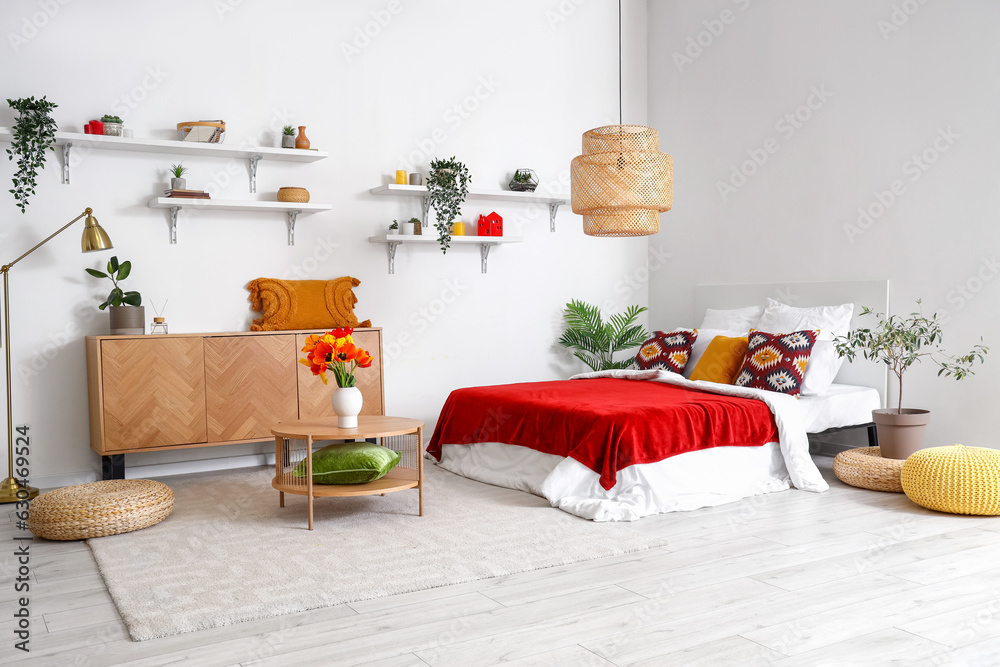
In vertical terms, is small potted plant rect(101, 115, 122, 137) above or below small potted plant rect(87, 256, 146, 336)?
above

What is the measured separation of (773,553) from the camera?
322 cm

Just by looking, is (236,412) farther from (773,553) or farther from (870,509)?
(870,509)

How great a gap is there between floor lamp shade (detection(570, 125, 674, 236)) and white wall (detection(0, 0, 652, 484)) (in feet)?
5.88

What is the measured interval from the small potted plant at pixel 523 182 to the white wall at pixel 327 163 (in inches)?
5.6

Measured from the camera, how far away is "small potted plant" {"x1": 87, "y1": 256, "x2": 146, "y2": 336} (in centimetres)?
464

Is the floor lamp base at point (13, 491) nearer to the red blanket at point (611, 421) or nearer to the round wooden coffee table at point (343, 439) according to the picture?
the round wooden coffee table at point (343, 439)

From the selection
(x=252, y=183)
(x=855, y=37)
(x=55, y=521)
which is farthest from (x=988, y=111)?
(x=55, y=521)

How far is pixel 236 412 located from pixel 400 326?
55.4 inches

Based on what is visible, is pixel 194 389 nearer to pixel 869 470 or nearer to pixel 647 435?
pixel 647 435

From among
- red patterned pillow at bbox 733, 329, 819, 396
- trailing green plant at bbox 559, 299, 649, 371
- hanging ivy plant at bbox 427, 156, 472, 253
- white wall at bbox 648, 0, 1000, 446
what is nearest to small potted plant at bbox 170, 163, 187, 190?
hanging ivy plant at bbox 427, 156, 472, 253

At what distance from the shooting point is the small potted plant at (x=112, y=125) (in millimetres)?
4664

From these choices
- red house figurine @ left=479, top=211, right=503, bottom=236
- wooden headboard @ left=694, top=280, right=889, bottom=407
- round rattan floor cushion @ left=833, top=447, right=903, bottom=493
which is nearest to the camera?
round rattan floor cushion @ left=833, top=447, right=903, bottom=493

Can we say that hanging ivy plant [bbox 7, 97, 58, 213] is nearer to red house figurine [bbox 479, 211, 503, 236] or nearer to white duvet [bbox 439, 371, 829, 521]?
red house figurine [bbox 479, 211, 503, 236]

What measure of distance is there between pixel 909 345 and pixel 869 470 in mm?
696
